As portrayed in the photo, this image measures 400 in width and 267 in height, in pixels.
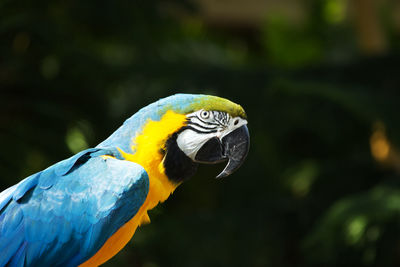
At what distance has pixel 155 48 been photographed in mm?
3023

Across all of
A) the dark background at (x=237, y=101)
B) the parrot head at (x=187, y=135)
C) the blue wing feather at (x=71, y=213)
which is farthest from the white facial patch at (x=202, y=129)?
the dark background at (x=237, y=101)

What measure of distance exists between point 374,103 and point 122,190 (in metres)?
1.66

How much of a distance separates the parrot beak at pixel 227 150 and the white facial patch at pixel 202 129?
0.01 m

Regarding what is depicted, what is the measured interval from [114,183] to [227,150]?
0.88 feet

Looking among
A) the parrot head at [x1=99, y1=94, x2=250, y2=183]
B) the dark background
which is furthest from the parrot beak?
the dark background

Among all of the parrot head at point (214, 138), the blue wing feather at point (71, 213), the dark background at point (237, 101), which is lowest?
the dark background at point (237, 101)

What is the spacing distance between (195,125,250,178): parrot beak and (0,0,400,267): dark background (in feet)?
3.98

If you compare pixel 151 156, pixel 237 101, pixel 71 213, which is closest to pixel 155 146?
pixel 151 156

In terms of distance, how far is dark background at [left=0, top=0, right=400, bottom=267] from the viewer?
2439 millimetres

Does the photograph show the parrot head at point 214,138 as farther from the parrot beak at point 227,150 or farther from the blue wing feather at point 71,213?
the blue wing feather at point 71,213

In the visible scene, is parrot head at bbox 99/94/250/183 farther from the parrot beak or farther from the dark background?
the dark background

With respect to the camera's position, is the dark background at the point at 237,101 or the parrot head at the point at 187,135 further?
the dark background at the point at 237,101

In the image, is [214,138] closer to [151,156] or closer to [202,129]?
[202,129]

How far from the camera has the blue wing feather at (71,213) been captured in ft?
3.62
